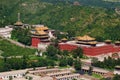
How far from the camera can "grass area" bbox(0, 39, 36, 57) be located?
66787mm

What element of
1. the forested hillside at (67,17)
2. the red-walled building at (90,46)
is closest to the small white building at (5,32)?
the forested hillside at (67,17)

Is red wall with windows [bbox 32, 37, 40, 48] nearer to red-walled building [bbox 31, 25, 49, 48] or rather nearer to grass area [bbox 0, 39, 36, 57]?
red-walled building [bbox 31, 25, 49, 48]

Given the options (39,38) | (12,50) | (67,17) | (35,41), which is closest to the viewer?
(12,50)

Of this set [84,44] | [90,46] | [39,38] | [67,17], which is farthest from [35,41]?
[67,17]

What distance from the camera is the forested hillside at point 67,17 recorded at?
88.6 m

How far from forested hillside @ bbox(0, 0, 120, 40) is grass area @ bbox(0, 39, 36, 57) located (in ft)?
44.0

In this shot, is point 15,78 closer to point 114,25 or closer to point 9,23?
point 9,23

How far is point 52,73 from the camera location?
5800 centimetres

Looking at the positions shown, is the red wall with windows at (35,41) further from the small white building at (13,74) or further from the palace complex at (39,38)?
the small white building at (13,74)

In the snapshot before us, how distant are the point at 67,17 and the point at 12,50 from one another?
33768 mm

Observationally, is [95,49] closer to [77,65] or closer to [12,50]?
[77,65]

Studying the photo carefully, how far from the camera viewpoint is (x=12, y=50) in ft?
225

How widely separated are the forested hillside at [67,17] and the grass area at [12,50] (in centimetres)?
1342

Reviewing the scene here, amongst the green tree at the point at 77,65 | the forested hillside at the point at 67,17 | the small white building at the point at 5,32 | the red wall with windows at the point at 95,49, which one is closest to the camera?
the green tree at the point at 77,65
